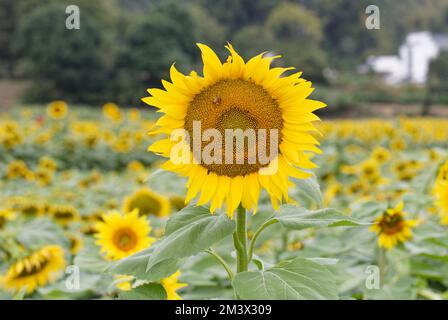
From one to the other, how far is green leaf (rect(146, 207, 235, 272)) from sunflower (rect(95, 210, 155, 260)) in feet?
2.02

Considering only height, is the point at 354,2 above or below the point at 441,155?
above

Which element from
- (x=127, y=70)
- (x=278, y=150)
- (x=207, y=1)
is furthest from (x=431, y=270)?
(x=207, y=1)

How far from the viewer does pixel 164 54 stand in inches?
862

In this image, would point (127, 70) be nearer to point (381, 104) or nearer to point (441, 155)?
point (381, 104)

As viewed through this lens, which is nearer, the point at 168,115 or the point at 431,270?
the point at 168,115

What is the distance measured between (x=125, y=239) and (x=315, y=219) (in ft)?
2.62

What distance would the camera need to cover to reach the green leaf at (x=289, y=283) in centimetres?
78

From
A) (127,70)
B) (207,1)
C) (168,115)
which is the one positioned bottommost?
(168,115)

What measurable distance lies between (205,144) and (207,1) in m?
32.7

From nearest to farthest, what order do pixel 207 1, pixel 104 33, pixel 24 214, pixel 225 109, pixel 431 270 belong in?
pixel 225 109, pixel 431 270, pixel 24 214, pixel 104 33, pixel 207 1

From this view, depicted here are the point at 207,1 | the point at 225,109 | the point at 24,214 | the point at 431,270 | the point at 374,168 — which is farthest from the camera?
the point at 207,1

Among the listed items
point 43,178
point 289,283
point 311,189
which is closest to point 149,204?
point 311,189

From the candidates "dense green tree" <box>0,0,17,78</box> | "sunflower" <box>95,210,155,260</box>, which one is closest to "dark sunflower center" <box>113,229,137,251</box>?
"sunflower" <box>95,210,155,260</box>

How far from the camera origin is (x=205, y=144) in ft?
2.94
